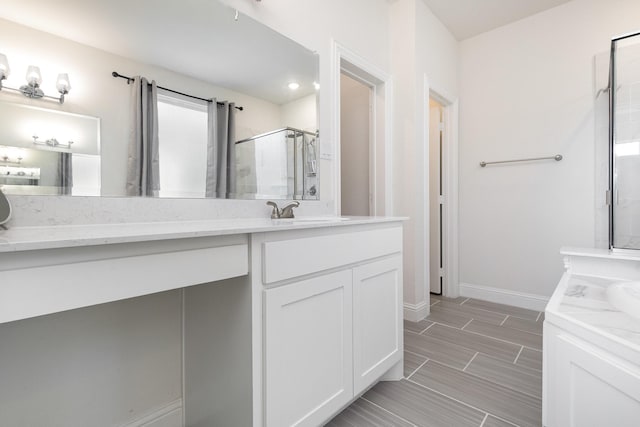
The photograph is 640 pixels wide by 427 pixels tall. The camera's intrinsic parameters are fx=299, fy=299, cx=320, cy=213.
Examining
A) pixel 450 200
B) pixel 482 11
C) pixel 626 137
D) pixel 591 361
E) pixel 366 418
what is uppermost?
pixel 482 11

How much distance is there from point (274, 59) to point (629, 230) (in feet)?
8.20

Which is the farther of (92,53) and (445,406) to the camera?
(445,406)

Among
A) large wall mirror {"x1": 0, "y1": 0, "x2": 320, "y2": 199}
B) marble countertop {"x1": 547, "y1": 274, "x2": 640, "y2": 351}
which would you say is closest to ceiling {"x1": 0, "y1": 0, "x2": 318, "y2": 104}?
large wall mirror {"x1": 0, "y1": 0, "x2": 320, "y2": 199}

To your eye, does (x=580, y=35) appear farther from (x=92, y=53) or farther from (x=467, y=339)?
(x=92, y=53)

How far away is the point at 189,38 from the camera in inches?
49.7

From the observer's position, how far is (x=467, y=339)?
86.3 inches

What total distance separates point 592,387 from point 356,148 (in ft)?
7.63

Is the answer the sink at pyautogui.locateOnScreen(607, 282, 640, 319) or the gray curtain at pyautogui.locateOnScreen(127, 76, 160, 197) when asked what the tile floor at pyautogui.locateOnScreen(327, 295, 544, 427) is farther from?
the gray curtain at pyautogui.locateOnScreen(127, 76, 160, 197)

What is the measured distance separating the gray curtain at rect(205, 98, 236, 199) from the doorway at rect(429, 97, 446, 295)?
8.24 feet

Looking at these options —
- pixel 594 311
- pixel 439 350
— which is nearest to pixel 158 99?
pixel 594 311

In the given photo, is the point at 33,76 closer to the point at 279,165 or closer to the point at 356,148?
the point at 279,165

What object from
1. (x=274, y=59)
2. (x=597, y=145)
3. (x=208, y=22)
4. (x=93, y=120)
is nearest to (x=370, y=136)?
(x=274, y=59)

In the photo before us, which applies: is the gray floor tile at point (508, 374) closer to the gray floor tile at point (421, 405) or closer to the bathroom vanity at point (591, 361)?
the gray floor tile at point (421, 405)

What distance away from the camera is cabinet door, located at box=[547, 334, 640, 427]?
0.78 metres
